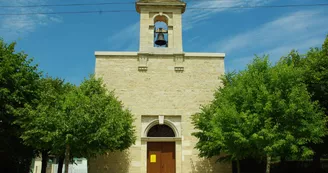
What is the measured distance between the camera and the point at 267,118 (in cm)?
1273

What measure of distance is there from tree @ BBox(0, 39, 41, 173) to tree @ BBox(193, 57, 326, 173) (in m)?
9.03

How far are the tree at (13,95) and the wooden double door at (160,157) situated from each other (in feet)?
21.7

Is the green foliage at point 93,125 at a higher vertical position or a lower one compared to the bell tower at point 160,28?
lower

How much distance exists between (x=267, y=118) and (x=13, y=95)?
11424 mm

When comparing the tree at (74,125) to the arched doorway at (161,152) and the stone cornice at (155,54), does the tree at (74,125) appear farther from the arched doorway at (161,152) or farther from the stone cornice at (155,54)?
the stone cornice at (155,54)

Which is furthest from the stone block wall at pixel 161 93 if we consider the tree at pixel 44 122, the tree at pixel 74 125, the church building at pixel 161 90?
→ the tree at pixel 44 122

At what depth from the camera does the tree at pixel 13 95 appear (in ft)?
47.5

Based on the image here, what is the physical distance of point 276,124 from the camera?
41.2ft

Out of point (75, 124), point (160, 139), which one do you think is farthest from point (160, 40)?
point (75, 124)

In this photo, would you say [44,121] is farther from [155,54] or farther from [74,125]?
[155,54]

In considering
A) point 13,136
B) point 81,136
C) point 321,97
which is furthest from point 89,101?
point 321,97

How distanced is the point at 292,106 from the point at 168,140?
714cm

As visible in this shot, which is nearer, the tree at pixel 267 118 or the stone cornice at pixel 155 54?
the tree at pixel 267 118

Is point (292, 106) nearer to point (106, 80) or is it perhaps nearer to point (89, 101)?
point (89, 101)
